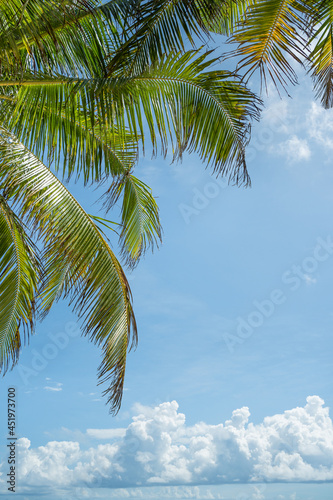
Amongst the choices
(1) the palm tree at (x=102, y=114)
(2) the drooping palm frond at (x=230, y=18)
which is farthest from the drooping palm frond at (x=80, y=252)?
(2) the drooping palm frond at (x=230, y=18)

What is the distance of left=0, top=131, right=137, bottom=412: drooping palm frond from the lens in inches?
212

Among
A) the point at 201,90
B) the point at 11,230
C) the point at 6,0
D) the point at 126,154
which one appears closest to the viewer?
the point at 6,0

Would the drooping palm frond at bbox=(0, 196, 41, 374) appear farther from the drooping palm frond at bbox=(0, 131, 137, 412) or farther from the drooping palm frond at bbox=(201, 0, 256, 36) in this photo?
the drooping palm frond at bbox=(201, 0, 256, 36)

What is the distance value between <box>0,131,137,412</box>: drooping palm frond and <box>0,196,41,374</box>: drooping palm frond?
2.52 ft

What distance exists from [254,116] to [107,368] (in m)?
2.92

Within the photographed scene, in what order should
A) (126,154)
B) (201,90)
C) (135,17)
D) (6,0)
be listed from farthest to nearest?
1. (126,154)
2. (135,17)
3. (201,90)
4. (6,0)

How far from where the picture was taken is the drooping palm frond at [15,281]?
6379 millimetres

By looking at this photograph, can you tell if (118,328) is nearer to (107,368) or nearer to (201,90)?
(107,368)

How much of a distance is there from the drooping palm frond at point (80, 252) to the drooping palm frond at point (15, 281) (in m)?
0.77

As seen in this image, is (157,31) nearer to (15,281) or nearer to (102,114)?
(102,114)

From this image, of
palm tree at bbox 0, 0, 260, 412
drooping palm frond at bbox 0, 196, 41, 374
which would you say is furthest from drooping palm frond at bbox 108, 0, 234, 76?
drooping palm frond at bbox 0, 196, 41, 374

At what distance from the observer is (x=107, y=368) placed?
536 cm

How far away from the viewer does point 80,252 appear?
17.8 ft

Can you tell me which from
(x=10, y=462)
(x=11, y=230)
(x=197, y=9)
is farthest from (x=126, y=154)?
(x=10, y=462)
